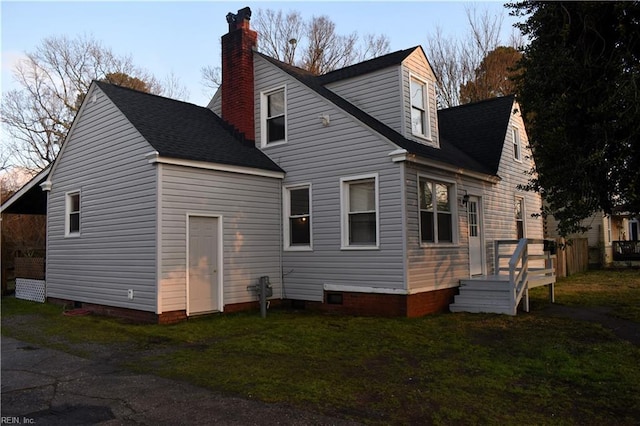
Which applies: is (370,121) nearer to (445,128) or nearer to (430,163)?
(430,163)

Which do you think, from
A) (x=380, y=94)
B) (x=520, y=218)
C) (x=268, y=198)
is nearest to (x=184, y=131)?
(x=268, y=198)

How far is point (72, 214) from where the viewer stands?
13.4 meters

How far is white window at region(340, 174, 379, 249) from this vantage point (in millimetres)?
11242

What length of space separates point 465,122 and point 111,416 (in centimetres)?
1556

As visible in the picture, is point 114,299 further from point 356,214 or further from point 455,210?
point 455,210

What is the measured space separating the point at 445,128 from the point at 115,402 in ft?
49.0

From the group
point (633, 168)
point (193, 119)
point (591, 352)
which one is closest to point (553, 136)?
point (633, 168)

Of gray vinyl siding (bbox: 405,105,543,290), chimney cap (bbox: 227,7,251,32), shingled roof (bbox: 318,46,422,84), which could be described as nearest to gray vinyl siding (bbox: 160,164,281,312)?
shingled roof (bbox: 318,46,422,84)

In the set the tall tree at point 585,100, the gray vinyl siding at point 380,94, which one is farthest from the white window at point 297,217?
the tall tree at point 585,100

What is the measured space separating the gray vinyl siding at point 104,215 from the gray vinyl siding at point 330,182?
364cm

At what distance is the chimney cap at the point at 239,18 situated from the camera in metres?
13.7

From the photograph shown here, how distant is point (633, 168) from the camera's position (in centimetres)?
805

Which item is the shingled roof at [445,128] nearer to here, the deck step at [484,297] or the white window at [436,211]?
the white window at [436,211]

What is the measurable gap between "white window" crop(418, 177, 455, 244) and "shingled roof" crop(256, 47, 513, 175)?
67 centimetres
